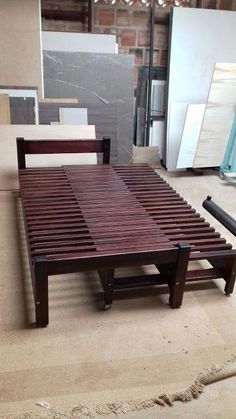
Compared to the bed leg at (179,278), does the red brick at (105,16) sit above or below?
above

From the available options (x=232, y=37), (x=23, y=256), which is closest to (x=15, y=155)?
(x=23, y=256)

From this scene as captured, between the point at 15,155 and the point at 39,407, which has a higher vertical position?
the point at 15,155

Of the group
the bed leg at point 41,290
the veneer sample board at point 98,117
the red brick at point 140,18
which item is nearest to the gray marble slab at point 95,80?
the veneer sample board at point 98,117

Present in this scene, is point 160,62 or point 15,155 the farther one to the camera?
point 160,62

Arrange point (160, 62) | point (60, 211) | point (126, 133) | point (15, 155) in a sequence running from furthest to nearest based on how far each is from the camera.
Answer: point (160, 62), point (126, 133), point (15, 155), point (60, 211)

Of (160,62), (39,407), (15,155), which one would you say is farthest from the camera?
(160,62)

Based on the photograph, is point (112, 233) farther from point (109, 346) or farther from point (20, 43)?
point (20, 43)

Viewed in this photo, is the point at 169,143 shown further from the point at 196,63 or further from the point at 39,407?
the point at 39,407

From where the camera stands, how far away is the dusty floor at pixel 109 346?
1415 millimetres

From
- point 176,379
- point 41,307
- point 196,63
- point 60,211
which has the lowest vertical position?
point 176,379

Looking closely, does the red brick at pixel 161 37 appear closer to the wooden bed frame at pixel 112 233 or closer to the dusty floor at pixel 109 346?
the wooden bed frame at pixel 112 233

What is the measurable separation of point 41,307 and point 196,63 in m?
3.40

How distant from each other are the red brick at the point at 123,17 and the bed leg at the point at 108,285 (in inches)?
125

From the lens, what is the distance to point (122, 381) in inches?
58.3
